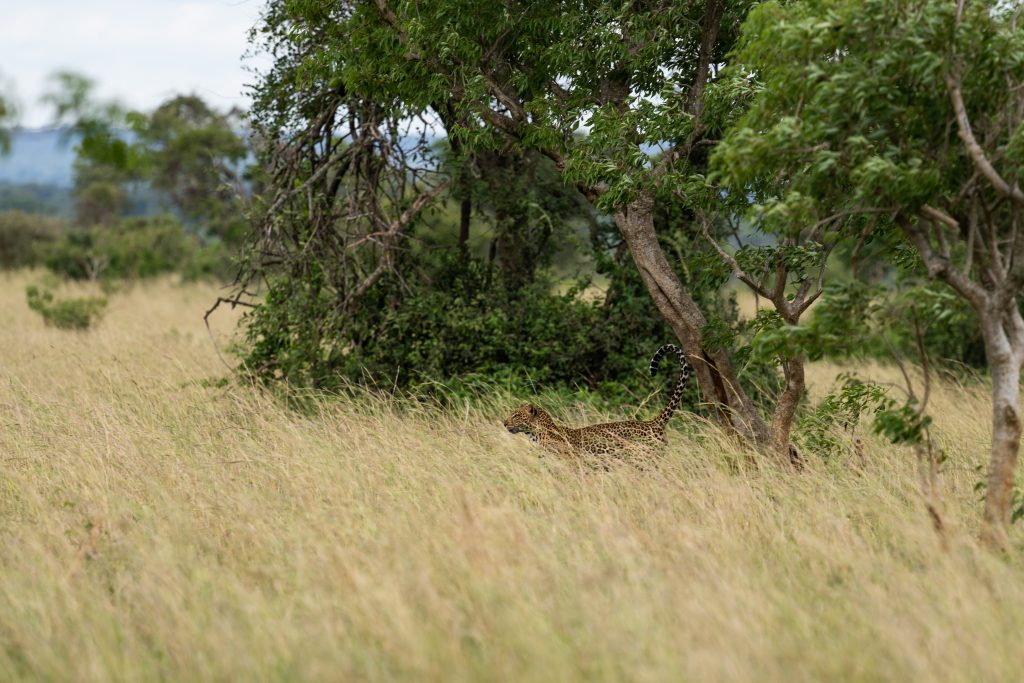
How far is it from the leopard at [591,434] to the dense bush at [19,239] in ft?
80.9

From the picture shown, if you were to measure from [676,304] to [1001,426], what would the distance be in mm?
2995

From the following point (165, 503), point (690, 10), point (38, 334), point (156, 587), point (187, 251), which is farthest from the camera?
point (187, 251)

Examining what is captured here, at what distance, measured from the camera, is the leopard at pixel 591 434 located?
7082 mm

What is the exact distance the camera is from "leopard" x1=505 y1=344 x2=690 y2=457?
23.2ft

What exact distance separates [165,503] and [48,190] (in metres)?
149

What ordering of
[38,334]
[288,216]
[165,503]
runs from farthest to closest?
[38,334], [288,216], [165,503]

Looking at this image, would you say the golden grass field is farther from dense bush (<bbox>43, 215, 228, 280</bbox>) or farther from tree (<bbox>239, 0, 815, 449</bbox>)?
dense bush (<bbox>43, 215, 228, 280</bbox>)

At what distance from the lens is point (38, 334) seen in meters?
14.5

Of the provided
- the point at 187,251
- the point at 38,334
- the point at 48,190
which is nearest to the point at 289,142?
the point at 38,334

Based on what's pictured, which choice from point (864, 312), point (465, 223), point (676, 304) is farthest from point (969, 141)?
point (465, 223)

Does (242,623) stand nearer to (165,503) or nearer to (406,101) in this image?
(165,503)

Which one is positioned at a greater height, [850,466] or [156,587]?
[850,466]

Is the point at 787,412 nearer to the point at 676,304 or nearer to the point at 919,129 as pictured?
the point at 676,304

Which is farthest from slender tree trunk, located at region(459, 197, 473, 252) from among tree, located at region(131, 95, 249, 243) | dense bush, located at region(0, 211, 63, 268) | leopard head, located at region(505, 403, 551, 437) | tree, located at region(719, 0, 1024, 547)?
tree, located at region(131, 95, 249, 243)
